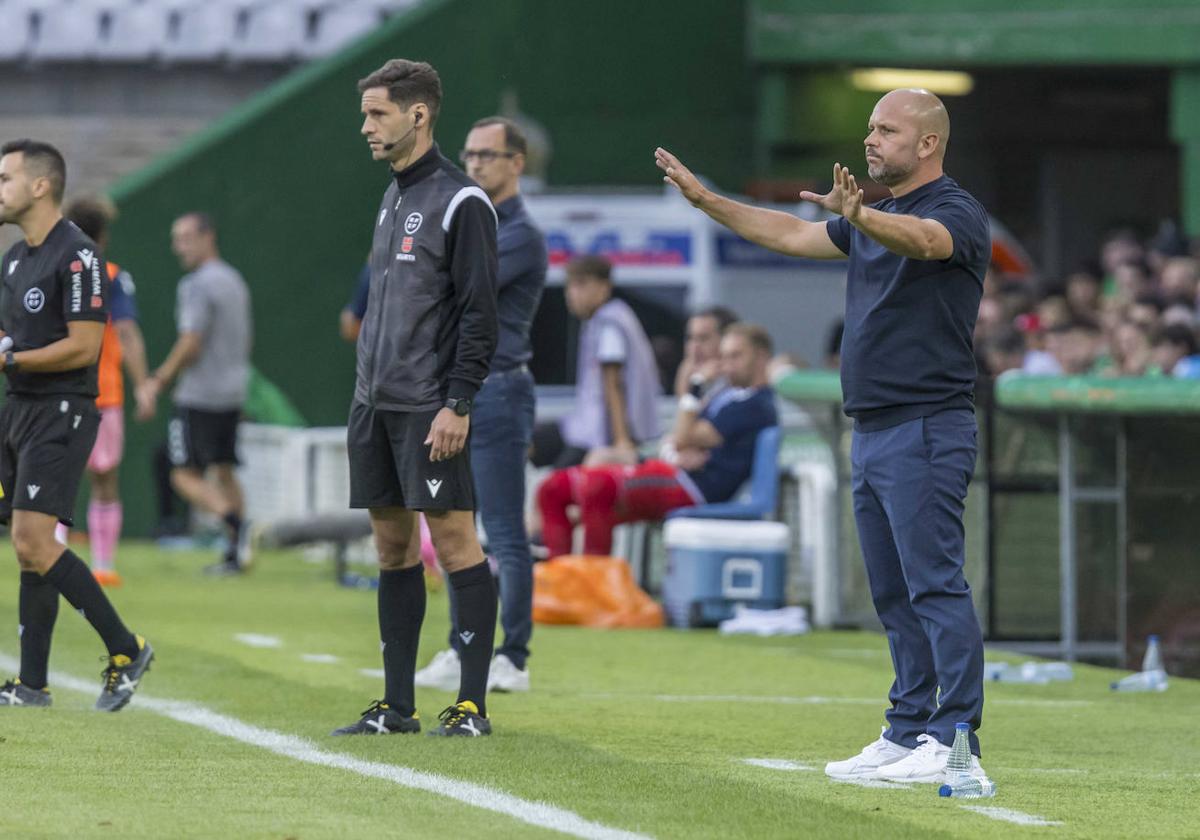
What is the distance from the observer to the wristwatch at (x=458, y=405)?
22.8 ft

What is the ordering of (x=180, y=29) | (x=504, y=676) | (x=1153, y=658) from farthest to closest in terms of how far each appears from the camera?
(x=180, y=29) < (x=1153, y=658) < (x=504, y=676)

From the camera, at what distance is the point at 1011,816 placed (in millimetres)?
5887

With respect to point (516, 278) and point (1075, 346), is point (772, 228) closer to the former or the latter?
point (516, 278)

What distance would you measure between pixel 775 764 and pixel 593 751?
1.76 ft

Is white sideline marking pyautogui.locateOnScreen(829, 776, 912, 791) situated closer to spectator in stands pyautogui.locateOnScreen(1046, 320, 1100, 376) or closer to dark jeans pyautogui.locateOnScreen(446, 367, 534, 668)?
dark jeans pyautogui.locateOnScreen(446, 367, 534, 668)

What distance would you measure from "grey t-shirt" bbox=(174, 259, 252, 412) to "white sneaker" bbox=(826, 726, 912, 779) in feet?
30.0

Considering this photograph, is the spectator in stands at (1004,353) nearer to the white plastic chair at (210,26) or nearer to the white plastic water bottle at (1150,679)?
the white plastic water bottle at (1150,679)

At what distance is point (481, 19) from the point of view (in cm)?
2136

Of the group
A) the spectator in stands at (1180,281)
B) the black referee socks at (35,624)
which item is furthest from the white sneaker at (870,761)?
the spectator in stands at (1180,281)

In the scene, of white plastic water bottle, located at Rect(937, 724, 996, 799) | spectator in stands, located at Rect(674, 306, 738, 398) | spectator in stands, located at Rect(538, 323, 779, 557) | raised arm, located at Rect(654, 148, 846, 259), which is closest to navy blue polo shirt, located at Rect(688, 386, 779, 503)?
spectator in stands, located at Rect(538, 323, 779, 557)

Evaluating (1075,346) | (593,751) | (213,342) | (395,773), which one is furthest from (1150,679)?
(213,342)

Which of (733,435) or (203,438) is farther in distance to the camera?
(203,438)

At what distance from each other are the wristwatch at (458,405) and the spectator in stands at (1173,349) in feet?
20.9

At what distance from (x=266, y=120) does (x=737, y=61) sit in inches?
172
